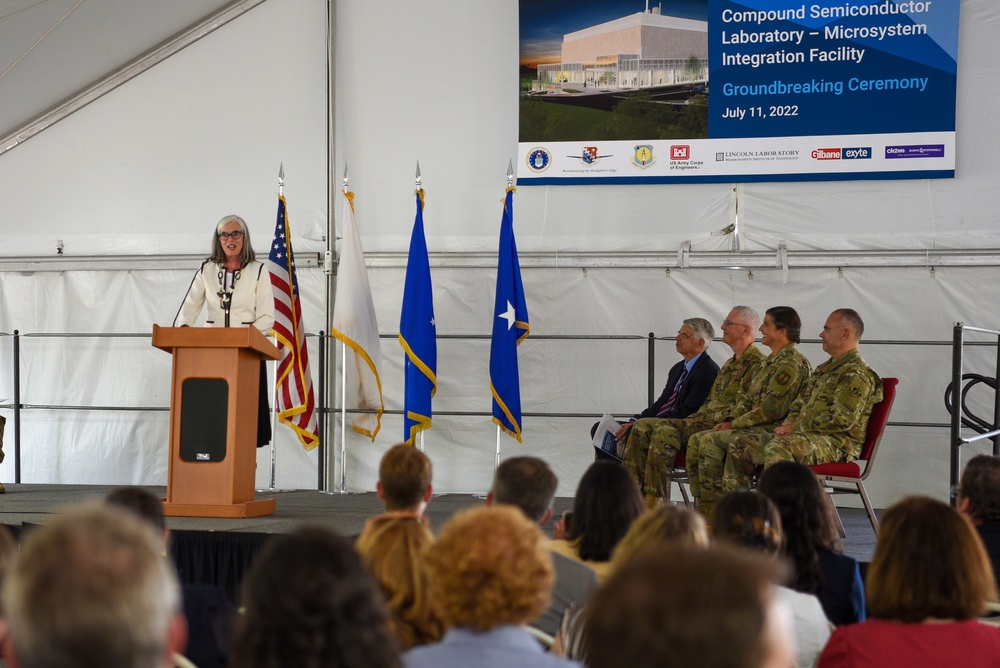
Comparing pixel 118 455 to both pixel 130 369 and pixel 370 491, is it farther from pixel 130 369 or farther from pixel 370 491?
pixel 370 491

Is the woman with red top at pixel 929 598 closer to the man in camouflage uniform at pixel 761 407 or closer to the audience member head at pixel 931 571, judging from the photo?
the audience member head at pixel 931 571

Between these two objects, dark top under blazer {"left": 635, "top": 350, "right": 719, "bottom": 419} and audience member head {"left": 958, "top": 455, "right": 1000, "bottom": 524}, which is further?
dark top under blazer {"left": 635, "top": 350, "right": 719, "bottom": 419}

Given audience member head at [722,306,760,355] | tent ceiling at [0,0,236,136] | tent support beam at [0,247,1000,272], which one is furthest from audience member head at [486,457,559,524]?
tent ceiling at [0,0,236,136]

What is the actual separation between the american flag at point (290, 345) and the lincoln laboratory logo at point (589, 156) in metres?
1.99

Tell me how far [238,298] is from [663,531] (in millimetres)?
3962

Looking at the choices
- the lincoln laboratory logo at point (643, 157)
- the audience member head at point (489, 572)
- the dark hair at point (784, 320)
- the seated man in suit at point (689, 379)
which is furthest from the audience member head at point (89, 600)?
the lincoln laboratory logo at point (643, 157)

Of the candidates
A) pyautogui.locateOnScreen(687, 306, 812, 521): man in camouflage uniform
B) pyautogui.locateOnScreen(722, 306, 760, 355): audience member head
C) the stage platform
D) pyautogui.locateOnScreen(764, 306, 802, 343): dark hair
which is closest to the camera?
the stage platform

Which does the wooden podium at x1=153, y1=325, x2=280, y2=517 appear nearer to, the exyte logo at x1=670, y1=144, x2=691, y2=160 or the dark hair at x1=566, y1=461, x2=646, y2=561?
the dark hair at x1=566, y1=461, x2=646, y2=561

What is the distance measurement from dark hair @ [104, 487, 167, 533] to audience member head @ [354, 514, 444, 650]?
0.49 meters

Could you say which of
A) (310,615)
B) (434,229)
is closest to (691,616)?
(310,615)

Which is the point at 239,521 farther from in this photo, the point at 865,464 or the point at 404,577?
the point at 865,464

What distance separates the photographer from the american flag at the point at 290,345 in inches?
243

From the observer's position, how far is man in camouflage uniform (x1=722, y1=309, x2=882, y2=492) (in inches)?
176

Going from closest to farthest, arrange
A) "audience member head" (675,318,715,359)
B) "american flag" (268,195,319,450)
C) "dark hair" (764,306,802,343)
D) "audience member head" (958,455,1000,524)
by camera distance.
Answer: "audience member head" (958,455,1000,524)
"dark hair" (764,306,802,343)
"audience member head" (675,318,715,359)
"american flag" (268,195,319,450)
